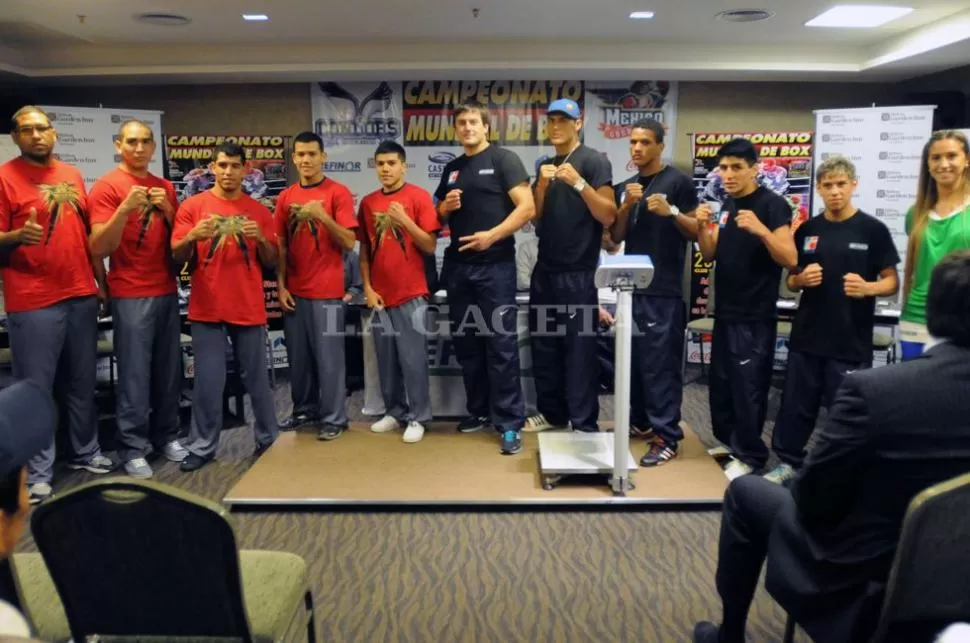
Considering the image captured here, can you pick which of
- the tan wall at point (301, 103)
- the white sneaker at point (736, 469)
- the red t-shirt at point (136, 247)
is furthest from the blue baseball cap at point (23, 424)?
the tan wall at point (301, 103)

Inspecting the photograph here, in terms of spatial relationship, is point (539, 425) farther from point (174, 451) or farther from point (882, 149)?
point (882, 149)

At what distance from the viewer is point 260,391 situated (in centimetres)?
378

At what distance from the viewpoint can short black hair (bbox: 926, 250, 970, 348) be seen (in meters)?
1.49

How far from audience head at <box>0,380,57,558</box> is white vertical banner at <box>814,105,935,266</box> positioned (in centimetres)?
592

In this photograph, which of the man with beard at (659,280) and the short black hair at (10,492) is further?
the man with beard at (659,280)

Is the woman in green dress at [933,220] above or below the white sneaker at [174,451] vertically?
above

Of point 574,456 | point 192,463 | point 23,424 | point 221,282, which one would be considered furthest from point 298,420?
point 23,424

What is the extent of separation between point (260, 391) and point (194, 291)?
63 centimetres

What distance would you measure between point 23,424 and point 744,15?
15.6ft

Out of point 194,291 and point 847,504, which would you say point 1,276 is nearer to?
point 194,291

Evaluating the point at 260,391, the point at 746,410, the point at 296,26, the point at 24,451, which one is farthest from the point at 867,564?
the point at 296,26

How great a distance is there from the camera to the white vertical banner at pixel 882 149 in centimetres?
553

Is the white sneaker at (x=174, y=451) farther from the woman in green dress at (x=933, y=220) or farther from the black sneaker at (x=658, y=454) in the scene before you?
the woman in green dress at (x=933, y=220)

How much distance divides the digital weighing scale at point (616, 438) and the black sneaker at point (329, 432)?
3.96 ft
